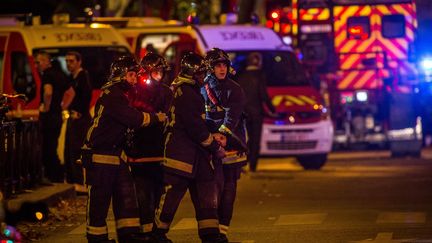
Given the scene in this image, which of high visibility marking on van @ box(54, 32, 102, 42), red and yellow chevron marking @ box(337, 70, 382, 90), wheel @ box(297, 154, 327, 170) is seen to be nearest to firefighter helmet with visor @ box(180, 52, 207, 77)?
high visibility marking on van @ box(54, 32, 102, 42)

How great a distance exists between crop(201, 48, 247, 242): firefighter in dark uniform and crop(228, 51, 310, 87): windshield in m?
8.90

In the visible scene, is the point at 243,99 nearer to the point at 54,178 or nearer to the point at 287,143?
the point at 54,178

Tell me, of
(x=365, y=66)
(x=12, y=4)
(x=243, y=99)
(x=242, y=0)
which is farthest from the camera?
(x=12, y=4)

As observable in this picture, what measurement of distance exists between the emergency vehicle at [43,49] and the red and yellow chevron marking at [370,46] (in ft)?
15.4

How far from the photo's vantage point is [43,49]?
19.7 metres

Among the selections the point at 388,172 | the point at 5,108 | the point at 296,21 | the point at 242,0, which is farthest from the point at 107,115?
the point at 242,0

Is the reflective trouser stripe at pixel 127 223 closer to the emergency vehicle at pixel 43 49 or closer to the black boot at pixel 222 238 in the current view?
the black boot at pixel 222 238

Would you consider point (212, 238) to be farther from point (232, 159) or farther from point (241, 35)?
point (241, 35)

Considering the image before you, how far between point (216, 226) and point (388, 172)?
8.89m

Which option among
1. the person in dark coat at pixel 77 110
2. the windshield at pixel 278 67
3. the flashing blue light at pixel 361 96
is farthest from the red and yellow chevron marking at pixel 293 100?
the person in dark coat at pixel 77 110

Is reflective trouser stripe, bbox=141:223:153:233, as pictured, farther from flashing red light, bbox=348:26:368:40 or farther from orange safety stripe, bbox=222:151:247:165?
flashing red light, bbox=348:26:368:40

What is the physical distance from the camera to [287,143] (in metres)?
20.4

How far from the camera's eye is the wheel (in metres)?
20.9

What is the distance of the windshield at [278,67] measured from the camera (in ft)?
68.5
